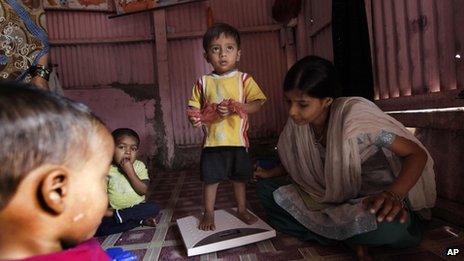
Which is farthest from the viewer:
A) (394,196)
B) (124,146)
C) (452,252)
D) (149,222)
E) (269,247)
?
(124,146)

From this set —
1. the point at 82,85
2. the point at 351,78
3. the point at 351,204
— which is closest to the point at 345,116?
the point at 351,204

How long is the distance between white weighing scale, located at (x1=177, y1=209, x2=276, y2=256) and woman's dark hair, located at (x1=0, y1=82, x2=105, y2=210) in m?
1.24

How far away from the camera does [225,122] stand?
2156 mm

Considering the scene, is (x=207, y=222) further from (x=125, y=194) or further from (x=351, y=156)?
(x=351, y=156)

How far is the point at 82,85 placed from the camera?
533 centimetres

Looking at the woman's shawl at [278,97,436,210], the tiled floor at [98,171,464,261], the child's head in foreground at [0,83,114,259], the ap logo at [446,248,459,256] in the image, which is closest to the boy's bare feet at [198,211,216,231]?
the tiled floor at [98,171,464,261]

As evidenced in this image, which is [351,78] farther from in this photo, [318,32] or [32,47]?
[32,47]

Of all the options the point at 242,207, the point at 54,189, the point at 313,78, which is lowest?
the point at 242,207

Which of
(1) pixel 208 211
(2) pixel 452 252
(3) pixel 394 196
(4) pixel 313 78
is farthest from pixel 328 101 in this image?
(1) pixel 208 211

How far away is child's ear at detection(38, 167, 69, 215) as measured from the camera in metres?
0.58

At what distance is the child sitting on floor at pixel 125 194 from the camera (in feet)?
7.66

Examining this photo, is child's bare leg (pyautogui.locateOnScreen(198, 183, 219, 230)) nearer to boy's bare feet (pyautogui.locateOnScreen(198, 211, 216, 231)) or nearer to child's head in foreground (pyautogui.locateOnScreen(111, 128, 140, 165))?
boy's bare feet (pyautogui.locateOnScreen(198, 211, 216, 231))

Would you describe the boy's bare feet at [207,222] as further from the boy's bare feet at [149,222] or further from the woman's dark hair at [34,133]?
the woman's dark hair at [34,133]

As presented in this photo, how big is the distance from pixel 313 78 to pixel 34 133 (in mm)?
1346
